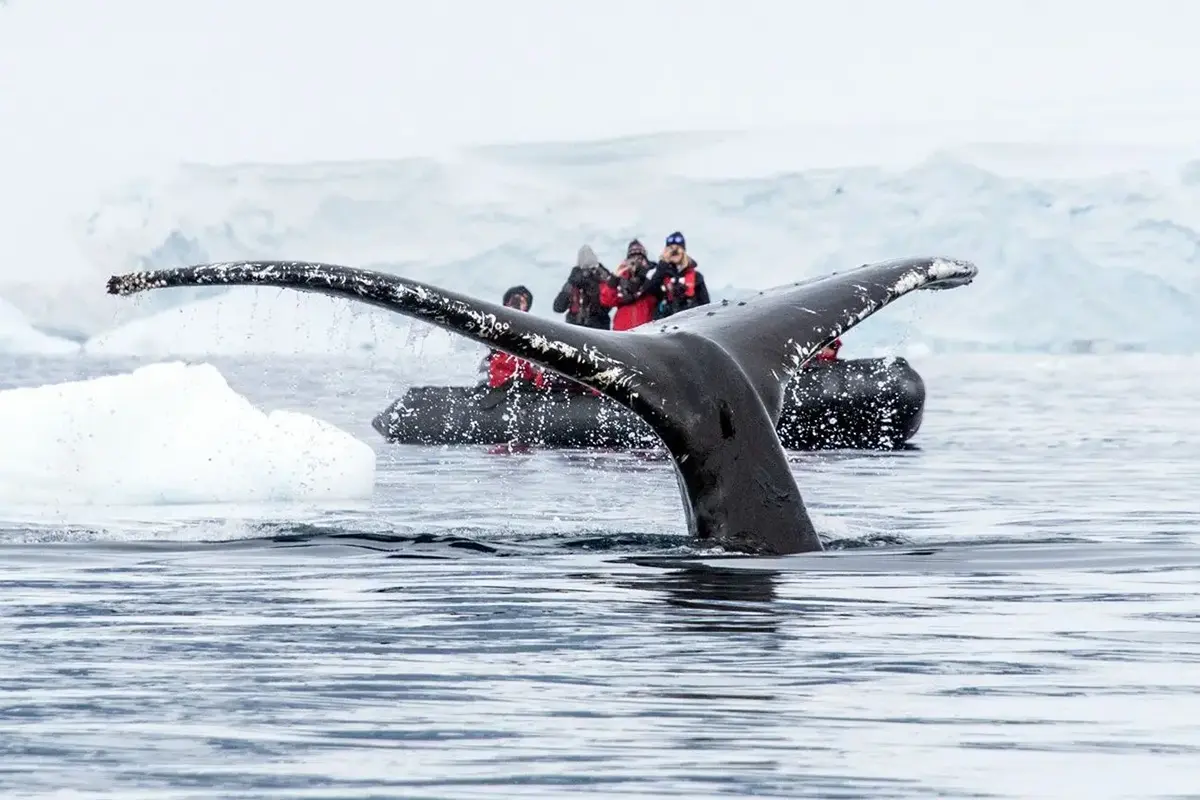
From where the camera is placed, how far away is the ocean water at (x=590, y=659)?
161 inches

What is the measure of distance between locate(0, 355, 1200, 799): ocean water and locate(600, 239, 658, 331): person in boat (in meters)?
10.6

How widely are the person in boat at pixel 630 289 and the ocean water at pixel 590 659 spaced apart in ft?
34.9

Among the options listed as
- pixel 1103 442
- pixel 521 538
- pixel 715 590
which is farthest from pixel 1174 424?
pixel 715 590

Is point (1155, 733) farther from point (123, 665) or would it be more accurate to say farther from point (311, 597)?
point (311, 597)

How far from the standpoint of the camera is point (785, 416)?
19750mm

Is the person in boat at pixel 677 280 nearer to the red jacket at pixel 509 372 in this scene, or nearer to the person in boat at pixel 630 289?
the person in boat at pixel 630 289

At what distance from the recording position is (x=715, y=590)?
6.52m

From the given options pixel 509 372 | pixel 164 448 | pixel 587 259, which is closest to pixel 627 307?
pixel 587 259

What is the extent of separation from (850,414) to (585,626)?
14851mm

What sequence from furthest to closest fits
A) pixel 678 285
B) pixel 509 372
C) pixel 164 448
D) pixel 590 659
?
Answer: 1. pixel 509 372
2. pixel 678 285
3. pixel 164 448
4. pixel 590 659

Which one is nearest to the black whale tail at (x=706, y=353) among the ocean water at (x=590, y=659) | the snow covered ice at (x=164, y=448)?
the ocean water at (x=590, y=659)

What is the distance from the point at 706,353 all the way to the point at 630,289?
14.3 meters

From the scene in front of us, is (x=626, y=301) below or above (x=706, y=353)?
above

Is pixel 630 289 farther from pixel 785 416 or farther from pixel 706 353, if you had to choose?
pixel 706 353
